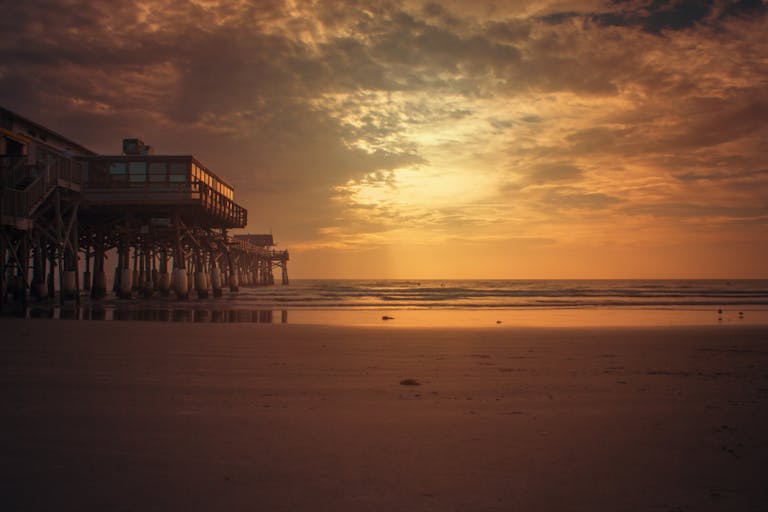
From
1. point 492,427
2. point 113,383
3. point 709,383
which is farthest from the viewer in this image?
point 709,383

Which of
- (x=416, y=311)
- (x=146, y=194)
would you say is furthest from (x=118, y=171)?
(x=416, y=311)

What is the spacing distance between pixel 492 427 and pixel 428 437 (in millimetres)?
747

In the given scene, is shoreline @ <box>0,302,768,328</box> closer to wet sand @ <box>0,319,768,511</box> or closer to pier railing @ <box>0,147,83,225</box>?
pier railing @ <box>0,147,83,225</box>

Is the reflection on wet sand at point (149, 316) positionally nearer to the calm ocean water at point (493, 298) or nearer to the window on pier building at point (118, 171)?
the calm ocean water at point (493, 298)

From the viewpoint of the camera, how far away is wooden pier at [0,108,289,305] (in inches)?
941

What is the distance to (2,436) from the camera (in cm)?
464

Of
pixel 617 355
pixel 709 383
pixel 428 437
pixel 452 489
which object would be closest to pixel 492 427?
pixel 428 437

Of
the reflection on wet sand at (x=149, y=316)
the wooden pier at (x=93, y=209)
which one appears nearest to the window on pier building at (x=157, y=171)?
the wooden pier at (x=93, y=209)

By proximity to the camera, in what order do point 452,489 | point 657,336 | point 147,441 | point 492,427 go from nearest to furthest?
point 452,489
point 147,441
point 492,427
point 657,336

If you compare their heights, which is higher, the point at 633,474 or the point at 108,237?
the point at 108,237

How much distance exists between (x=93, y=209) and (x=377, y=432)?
35247 millimetres

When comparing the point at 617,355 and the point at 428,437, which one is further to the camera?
the point at 617,355

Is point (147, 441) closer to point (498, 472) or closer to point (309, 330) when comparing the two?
point (498, 472)

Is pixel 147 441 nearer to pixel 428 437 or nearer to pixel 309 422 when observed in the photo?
pixel 309 422
